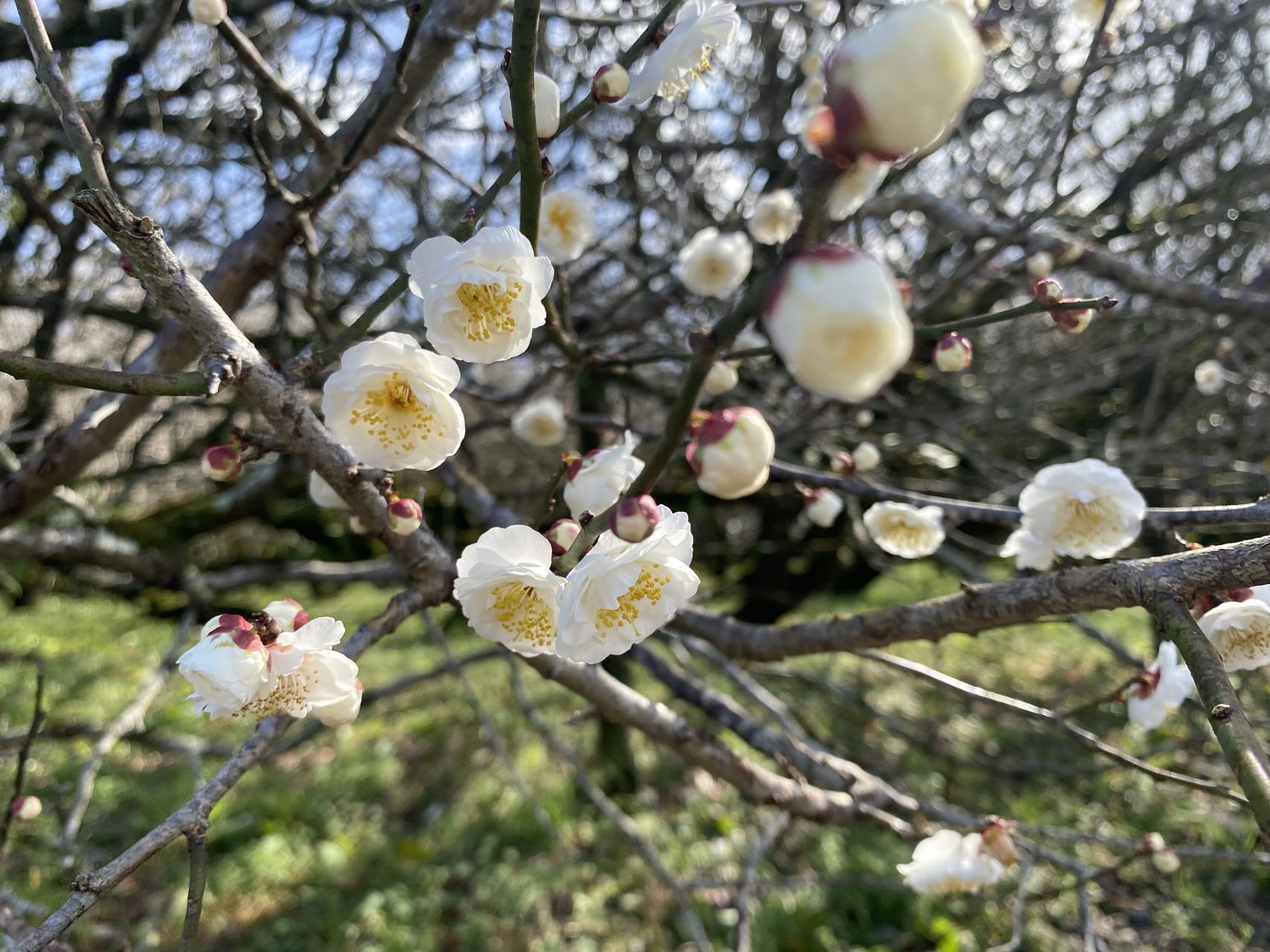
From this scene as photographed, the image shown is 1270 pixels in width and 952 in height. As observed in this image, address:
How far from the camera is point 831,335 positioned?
0.48 m

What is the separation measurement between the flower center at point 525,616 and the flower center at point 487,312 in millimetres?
A: 359

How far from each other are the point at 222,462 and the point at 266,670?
0.94ft

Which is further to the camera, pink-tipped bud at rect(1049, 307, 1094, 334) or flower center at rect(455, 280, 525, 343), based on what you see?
pink-tipped bud at rect(1049, 307, 1094, 334)

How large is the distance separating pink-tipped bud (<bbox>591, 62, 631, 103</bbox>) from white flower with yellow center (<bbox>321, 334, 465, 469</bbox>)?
0.44 metres

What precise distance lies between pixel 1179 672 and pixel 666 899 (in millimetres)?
2367

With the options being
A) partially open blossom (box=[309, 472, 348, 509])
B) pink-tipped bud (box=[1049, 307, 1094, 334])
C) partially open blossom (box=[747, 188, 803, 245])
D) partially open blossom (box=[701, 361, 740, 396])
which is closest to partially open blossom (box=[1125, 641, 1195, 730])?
pink-tipped bud (box=[1049, 307, 1094, 334])

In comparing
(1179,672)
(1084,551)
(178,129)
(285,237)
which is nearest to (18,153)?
(178,129)

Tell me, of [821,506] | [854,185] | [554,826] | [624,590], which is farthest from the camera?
[554,826]

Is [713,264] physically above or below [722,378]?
above

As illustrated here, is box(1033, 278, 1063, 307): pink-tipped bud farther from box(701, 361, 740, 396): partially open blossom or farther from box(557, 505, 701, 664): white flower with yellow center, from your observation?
box(557, 505, 701, 664): white flower with yellow center

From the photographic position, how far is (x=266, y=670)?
95cm

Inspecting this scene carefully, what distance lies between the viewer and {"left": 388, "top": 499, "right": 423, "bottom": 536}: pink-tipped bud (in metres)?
1.03

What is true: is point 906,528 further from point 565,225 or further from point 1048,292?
point 565,225

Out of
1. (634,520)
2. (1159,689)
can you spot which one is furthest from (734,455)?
(1159,689)
